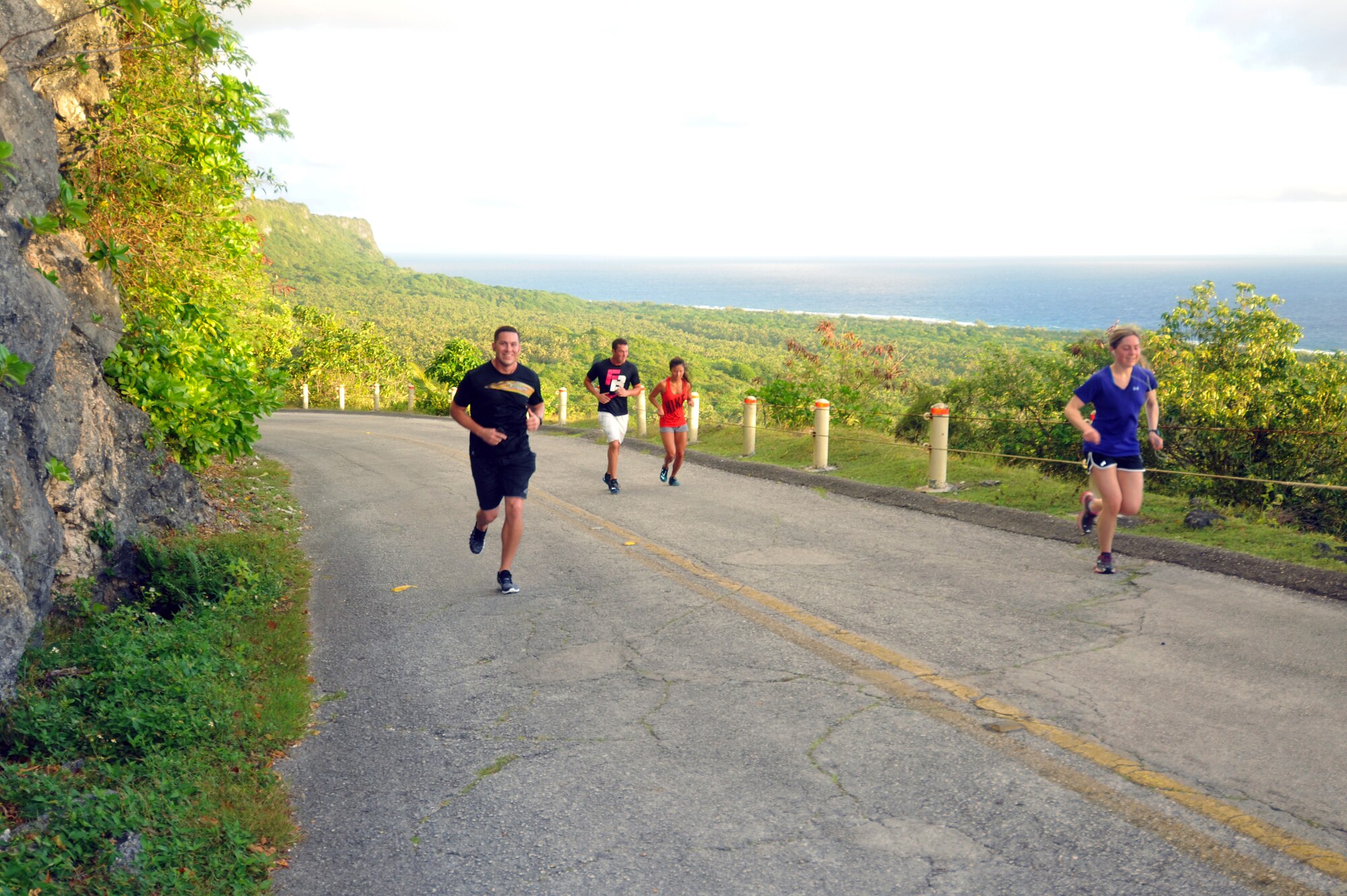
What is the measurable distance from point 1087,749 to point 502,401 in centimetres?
492

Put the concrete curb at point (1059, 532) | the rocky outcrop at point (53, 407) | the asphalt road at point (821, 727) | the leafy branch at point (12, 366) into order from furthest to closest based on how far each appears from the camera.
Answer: the concrete curb at point (1059, 532), the rocky outcrop at point (53, 407), the leafy branch at point (12, 366), the asphalt road at point (821, 727)

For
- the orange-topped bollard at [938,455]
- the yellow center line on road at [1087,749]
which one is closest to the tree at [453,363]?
the orange-topped bollard at [938,455]

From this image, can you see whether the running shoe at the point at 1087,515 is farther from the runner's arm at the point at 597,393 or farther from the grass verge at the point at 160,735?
the grass verge at the point at 160,735

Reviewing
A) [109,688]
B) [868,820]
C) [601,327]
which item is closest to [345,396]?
[109,688]

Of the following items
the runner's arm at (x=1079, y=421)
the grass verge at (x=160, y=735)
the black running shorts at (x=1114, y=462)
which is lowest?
the grass verge at (x=160, y=735)

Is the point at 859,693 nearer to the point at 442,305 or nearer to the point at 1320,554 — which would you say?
the point at 1320,554

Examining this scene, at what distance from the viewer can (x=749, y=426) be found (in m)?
15.7

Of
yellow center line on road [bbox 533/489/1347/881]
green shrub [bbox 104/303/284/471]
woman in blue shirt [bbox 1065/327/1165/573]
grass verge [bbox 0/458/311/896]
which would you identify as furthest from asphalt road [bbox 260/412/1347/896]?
green shrub [bbox 104/303/284/471]

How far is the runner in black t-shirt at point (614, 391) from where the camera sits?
40.1ft

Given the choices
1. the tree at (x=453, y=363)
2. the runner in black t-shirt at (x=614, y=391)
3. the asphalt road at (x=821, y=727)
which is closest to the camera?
the asphalt road at (x=821, y=727)

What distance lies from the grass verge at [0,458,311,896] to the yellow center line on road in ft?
10.5

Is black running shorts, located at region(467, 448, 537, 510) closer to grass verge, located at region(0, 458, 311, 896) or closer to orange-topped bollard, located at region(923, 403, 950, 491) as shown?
grass verge, located at region(0, 458, 311, 896)

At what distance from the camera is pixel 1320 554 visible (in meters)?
7.72

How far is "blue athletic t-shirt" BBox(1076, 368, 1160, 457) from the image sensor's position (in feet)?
24.5
